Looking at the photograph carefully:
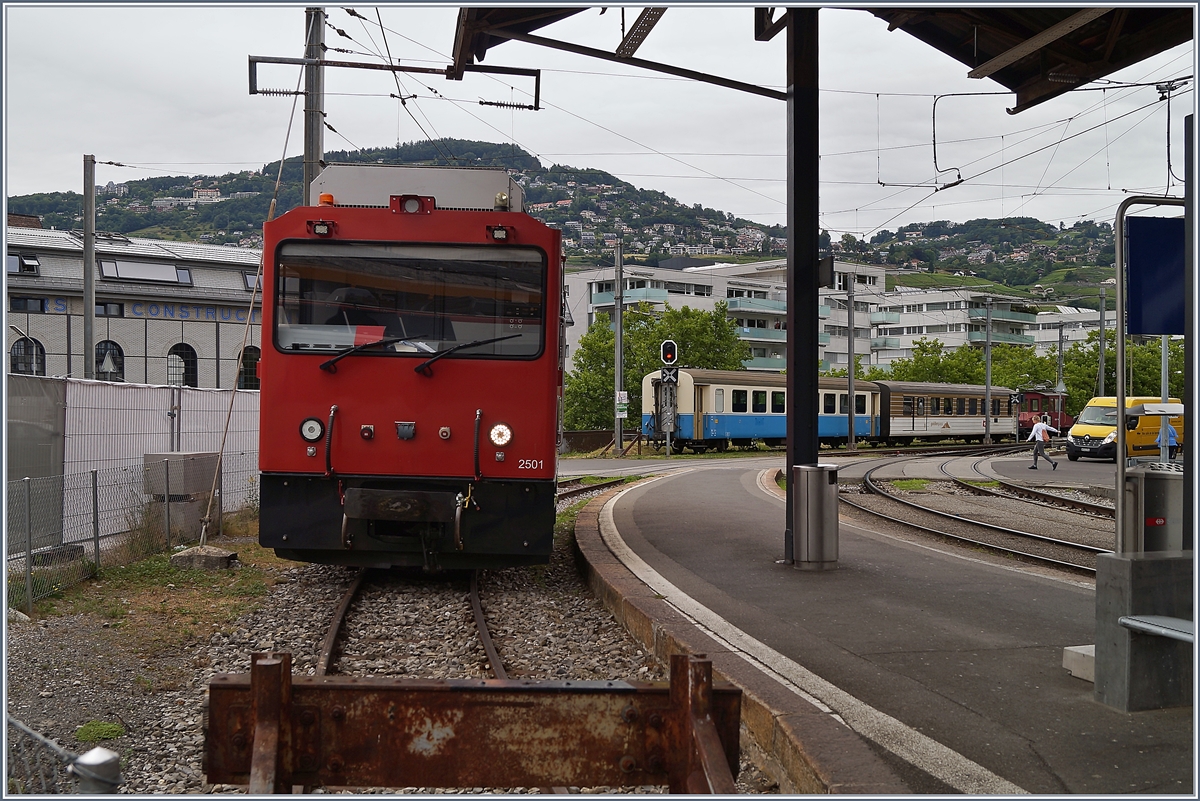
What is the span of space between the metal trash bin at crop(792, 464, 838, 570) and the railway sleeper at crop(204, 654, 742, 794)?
626 centimetres

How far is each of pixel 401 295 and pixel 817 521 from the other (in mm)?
4366

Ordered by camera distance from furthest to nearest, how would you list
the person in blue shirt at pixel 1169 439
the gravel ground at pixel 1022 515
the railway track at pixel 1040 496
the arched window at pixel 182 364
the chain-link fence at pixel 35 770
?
1. the arched window at pixel 182 364
2. the railway track at pixel 1040 496
3. the person in blue shirt at pixel 1169 439
4. the gravel ground at pixel 1022 515
5. the chain-link fence at pixel 35 770

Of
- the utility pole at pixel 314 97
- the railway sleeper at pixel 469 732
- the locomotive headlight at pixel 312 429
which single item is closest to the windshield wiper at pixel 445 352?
the locomotive headlight at pixel 312 429

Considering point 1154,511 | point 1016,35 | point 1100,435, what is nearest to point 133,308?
point 1100,435

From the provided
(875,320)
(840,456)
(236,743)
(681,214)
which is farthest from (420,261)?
(681,214)

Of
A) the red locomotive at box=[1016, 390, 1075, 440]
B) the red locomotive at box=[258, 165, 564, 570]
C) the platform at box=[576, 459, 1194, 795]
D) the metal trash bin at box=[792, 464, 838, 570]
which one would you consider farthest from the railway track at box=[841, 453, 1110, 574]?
the red locomotive at box=[1016, 390, 1075, 440]

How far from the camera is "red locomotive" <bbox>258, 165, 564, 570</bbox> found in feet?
26.7

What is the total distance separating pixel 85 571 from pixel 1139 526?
28.1 ft

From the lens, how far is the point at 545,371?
8.24 metres

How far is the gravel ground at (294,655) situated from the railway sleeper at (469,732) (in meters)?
0.86

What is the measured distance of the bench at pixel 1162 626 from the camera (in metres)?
4.50

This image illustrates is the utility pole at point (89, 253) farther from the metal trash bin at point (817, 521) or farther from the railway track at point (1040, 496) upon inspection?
the railway track at point (1040, 496)

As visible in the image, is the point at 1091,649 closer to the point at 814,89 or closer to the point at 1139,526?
the point at 1139,526

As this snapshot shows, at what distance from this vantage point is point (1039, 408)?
190ft
